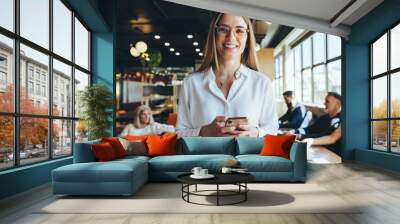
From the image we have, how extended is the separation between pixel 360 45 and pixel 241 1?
3.20m

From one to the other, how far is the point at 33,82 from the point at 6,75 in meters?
0.83

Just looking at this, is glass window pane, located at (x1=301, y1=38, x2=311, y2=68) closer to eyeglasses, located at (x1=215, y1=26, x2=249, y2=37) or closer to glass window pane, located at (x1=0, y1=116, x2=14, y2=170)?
eyeglasses, located at (x1=215, y1=26, x2=249, y2=37)

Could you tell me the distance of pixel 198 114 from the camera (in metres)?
8.68

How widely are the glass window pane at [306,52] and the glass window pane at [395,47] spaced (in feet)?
5.76

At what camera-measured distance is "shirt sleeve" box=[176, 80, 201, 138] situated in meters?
8.70

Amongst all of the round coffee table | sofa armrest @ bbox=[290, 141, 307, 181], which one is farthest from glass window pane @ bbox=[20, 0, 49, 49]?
sofa armrest @ bbox=[290, 141, 307, 181]

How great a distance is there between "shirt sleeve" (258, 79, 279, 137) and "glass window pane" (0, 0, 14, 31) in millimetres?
5365

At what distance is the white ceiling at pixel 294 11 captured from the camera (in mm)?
7781

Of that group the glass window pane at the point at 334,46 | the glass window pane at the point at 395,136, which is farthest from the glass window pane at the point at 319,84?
the glass window pane at the point at 395,136

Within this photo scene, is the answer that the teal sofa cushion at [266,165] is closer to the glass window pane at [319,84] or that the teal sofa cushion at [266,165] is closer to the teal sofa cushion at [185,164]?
the teal sofa cushion at [185,164]

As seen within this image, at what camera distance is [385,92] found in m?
8.45

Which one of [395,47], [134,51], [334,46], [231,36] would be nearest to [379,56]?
[395,47]

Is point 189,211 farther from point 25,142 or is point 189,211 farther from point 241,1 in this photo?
point 241,1

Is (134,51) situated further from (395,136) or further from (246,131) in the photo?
(395,136)
